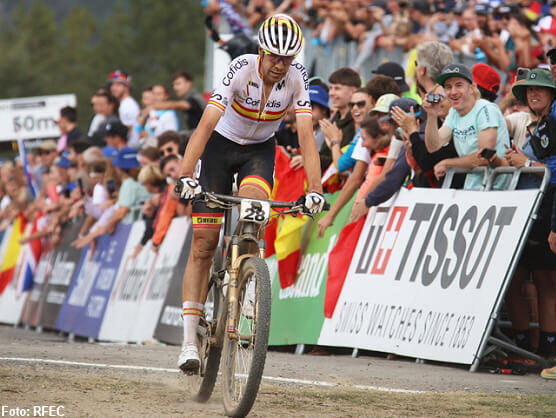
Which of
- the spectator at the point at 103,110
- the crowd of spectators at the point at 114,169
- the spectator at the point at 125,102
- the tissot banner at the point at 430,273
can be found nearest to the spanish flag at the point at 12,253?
the crowd of spectators at the point at 114,169

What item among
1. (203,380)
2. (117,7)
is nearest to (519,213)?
(203,380)

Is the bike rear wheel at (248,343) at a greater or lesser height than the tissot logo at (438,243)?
lesser

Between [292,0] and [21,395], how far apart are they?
15821mm

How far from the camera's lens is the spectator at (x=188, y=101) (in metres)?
16.0

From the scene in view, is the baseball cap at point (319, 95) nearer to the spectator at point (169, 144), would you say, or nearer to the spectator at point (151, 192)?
the spectator at point (169, 144)

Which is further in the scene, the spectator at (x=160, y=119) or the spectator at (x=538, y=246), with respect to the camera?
the spectator at (x=160, y=119)

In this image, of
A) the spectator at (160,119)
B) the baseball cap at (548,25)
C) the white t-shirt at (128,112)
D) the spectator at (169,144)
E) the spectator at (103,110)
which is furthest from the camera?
the spectator at (103,110)

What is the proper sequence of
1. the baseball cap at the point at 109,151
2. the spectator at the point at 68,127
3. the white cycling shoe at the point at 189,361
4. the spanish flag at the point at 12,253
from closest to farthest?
the white cycling shoe at the point at 189,361, the baseball cap at the point at 109,151, the spectator at the point at 68,127, the spanish flag at the point at 12,253

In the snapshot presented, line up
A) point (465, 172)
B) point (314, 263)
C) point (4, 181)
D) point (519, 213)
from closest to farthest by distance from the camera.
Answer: point (519, 213)
point (465, 172)
point (314, 263)
point (4, 181)

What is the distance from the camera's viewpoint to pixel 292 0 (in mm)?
21109

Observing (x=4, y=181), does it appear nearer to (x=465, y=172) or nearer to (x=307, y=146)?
(x=465, y=172)

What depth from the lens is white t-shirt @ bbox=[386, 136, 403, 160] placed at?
1005 cm

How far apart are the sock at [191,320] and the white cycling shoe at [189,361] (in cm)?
11

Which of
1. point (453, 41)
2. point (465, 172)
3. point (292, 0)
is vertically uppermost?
point (292, 0)
